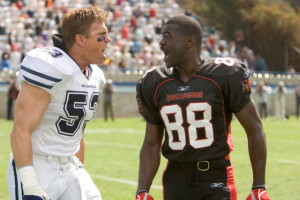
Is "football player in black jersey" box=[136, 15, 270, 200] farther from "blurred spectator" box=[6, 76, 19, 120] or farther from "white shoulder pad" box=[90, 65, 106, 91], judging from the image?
"blurred spectator" box=[6, 76, 19, 120]

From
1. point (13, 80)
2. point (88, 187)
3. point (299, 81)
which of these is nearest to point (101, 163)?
→ point (88, 187)

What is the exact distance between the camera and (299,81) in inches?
1303

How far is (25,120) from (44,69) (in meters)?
0.30

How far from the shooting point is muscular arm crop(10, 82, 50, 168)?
4.14 m

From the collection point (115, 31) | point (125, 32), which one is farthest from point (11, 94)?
point (115, 31)

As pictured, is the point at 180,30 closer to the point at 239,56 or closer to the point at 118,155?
the point at 118,155

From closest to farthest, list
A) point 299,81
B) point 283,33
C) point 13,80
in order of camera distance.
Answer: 1. point 13,80
2. point 299,81
3. point 283,33

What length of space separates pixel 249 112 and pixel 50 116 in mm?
1159

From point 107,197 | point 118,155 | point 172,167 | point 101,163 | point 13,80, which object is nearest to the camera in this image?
point 172,167

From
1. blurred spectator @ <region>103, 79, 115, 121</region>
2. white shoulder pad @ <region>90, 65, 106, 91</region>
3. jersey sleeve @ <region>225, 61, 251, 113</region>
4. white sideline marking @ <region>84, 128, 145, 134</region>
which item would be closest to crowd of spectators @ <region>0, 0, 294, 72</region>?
blurred spectator @ <region>103, 79, 115, 121</region>

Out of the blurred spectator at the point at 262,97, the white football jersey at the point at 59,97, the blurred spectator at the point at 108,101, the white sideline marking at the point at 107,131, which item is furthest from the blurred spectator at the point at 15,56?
→ the white football jersey at the point at 59,97

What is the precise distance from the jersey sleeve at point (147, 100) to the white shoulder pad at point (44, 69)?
0.46 metres

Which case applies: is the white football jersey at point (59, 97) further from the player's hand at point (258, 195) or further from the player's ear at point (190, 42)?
the player's hand at point (258, 195)

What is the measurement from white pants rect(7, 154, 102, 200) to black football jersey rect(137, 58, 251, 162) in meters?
0.56
